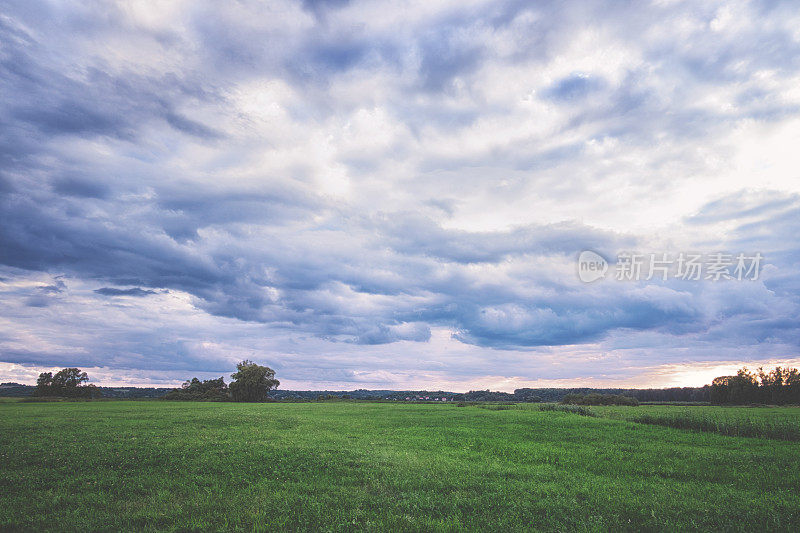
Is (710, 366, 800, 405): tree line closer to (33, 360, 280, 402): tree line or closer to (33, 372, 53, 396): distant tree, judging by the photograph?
(33, 360, 280, 402): tree line

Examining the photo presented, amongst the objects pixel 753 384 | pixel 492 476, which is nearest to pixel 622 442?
pixel 492 476

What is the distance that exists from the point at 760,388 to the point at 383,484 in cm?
17845

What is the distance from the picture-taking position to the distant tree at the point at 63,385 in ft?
395

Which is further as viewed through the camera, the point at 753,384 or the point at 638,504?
the point at 753,384

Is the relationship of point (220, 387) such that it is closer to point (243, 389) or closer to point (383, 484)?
point (243, 389)

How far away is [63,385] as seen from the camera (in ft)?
399

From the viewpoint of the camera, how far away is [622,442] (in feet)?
102

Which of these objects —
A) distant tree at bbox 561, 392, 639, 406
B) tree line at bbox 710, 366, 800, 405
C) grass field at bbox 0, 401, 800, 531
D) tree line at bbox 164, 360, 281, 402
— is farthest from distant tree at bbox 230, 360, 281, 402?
tree line at bbox 710, 366, 800, 405

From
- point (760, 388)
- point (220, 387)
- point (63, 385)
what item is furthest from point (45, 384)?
point (760, 388)

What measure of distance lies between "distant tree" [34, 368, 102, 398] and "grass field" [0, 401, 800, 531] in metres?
122

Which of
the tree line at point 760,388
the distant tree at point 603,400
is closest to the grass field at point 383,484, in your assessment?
the distant tree at point 603,400

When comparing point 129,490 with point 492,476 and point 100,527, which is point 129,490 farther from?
point 492,476

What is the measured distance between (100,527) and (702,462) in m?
29.5

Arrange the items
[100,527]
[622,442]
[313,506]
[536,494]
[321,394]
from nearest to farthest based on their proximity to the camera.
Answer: [100,527] < [313,506] < [536,494] < [622,442] < [321,394]
